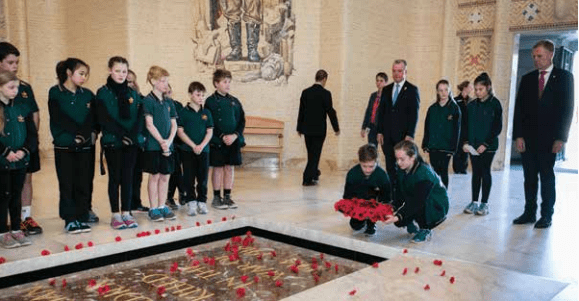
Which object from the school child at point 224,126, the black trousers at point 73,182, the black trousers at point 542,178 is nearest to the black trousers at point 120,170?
the black trousers at point 73,182

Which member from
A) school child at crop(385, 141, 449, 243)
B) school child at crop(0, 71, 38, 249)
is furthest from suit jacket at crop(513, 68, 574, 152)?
school child at crop(0, 71, 38, 249)

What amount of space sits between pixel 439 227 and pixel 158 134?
3181 mm

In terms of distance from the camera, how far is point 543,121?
493 cm

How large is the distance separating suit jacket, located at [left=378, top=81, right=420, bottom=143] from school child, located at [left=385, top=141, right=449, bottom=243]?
1.39m

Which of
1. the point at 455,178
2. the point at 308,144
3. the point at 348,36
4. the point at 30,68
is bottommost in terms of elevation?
the point at 455,178

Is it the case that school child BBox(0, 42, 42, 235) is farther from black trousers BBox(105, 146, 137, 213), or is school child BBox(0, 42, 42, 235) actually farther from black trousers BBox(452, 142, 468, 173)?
black trousers BBox(452, 142, 468, 173)

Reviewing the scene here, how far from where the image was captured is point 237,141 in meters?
5.80

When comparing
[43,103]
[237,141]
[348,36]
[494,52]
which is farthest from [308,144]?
→ [43,103]

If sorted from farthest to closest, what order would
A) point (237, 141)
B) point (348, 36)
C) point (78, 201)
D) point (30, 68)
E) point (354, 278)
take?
point (30, 68) < point (348, 36) < point (237, 141) < point (78, 201) < point (354, 278)

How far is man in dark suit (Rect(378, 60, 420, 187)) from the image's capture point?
5762 mm

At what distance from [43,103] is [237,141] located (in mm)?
7138

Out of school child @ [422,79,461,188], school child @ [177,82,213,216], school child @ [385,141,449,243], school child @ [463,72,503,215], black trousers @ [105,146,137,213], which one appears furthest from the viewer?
school child @ [422,79,461,188]

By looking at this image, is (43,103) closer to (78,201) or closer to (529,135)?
(78,201)

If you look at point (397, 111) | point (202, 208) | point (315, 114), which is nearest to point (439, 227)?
point (397, 111)
